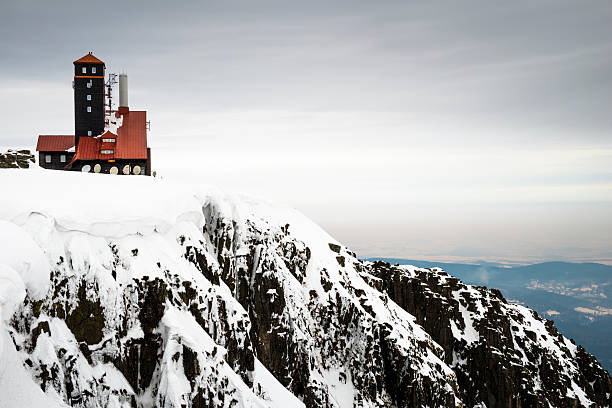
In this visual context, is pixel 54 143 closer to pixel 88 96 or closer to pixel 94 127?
pixel 94 127

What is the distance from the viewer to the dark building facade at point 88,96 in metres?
69.5

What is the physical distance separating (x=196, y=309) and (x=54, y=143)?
140 ft

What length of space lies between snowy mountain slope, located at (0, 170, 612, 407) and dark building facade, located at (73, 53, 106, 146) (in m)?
23.2

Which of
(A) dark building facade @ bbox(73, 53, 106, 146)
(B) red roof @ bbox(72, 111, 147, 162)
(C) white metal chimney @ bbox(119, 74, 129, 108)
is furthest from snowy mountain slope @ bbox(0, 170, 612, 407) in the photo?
(C) white metal chimney @ bbox(119, 74, 129, 108)

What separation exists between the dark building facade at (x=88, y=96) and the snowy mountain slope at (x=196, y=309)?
23.2 meters

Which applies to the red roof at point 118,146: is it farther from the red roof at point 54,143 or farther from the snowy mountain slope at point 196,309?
the snowy mountain slope at point 196,309

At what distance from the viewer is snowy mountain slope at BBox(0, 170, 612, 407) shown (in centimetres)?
3397

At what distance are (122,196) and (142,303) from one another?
1079 cm

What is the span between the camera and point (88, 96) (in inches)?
2758

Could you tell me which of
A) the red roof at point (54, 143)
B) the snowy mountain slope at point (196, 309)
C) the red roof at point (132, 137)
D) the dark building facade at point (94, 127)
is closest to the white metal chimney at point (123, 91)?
the dark building facade at point (94, 127)

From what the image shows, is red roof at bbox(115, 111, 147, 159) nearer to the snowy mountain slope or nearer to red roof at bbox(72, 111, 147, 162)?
red roof at bbox(72, 111, 147, 162)

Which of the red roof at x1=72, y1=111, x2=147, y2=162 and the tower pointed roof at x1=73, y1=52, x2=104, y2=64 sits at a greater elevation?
the tower pointed roof at x1=73, y1=52, x2=104, y2=64

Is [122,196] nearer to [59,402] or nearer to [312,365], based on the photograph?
[59,402]

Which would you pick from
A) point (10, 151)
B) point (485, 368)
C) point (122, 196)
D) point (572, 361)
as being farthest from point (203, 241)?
point (572, 361)
